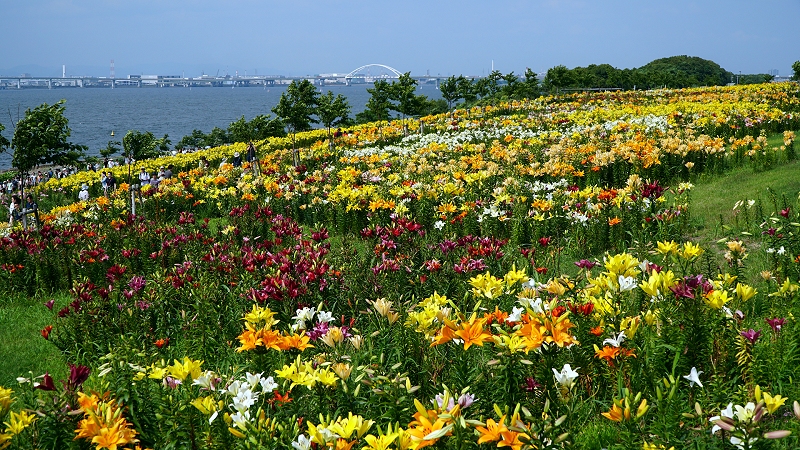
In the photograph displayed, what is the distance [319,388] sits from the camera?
10.0ft

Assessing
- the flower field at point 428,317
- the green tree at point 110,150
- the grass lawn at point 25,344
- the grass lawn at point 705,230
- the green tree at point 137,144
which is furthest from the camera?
the green tree at point 110,150

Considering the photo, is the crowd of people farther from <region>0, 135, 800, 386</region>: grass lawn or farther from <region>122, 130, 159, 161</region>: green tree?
<region>0, 135, 800, 386</region>: grass lawn

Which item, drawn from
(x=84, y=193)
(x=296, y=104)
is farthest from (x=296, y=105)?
(x=84, y=193)

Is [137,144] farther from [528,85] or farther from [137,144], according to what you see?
[528,85]

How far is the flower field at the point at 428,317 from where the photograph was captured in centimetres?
270

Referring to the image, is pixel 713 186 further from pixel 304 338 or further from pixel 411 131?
pixel 411 131

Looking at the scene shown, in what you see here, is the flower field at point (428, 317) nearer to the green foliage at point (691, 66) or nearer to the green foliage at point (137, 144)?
the green foliage at point (137, 144)

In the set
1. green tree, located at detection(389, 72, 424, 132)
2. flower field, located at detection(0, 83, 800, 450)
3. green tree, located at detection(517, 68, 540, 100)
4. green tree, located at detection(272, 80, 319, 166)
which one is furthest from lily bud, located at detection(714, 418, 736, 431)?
green tree, located at detection(517, 68, 540, 100)

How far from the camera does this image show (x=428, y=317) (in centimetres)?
332

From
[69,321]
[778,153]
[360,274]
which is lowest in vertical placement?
[69,321]

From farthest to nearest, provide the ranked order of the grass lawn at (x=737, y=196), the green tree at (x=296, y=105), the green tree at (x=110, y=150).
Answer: the green tree at (x=296, y=105)
the green tree at (x=110, y=150)
the grass lawn at (x=737, y=196)

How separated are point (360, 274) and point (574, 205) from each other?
3.51 meters

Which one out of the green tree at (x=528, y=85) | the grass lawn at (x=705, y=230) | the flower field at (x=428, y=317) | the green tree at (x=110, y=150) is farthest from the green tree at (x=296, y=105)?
the green tree at (x=528, y=85)

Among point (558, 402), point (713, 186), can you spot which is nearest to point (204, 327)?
point (558, 402)
